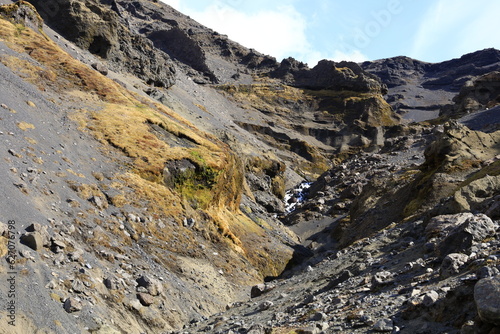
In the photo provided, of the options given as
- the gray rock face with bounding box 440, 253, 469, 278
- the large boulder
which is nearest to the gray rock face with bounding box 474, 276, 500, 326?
the gray rock face with bounding box 440, 253, 469, 278

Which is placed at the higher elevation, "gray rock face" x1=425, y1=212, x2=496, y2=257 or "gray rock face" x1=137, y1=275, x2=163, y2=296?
"gray rock face" x1=425, y1=212, x2=496, y2=257

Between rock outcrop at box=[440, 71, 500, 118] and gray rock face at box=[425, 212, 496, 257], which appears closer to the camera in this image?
gray rock face at box=[425, 212, 496, 257]

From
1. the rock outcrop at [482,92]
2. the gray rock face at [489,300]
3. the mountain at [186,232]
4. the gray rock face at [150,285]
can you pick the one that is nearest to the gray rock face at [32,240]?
the mountain at [186,232]

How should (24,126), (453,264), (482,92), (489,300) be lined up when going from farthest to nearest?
1. (482,92)
2. (24,126)
3. (453,264)
4. (489,300)

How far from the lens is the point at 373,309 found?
1121 cm

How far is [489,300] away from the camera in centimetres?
735

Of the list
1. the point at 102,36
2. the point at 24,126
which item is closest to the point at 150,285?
the point at 24,126

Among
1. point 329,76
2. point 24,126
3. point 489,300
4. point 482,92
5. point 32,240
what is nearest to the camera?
point 489,300

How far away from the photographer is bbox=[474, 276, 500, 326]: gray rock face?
7137 mm

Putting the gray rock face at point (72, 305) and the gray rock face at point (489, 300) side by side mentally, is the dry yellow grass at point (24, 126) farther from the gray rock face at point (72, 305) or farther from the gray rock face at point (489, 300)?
the gray rock face at point (489, 300)

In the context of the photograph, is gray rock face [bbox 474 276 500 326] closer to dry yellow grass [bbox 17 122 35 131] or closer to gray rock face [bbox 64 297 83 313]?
gray rock face [bbox 64 297 83 313]

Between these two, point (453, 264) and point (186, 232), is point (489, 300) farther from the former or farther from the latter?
point (186, 232)

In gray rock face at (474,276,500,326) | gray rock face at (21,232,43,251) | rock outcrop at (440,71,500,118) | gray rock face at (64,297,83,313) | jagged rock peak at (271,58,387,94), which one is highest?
rock outcrop at (440,71,500,118)

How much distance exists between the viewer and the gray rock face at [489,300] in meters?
7.14
